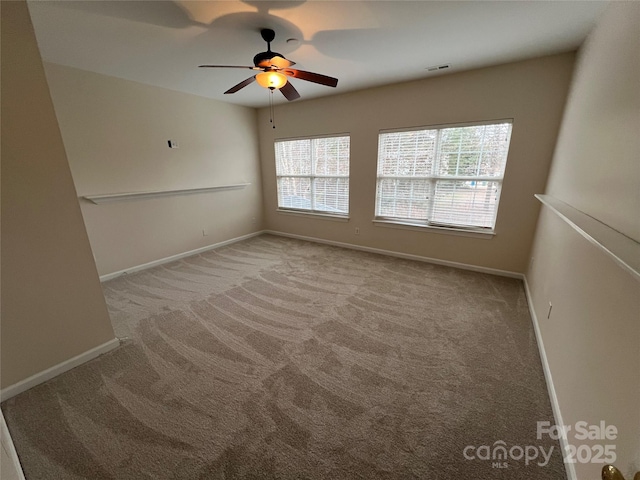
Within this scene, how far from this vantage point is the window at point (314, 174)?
4348mm

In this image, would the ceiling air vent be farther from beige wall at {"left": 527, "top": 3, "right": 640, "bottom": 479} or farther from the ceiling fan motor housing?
the ceiling fan motor housing

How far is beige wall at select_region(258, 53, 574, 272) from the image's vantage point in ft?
9.04

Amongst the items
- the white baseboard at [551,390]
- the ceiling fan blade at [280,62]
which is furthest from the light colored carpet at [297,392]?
the ceiling fan blade at [280,62]

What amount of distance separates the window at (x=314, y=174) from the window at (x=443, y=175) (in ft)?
2.27

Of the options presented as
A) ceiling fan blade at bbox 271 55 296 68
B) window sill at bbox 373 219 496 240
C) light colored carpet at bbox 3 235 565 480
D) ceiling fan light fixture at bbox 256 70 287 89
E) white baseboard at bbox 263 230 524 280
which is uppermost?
ceiling fan blade at bbox 271 55 296 68

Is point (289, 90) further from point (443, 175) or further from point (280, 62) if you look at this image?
point (443, 175)

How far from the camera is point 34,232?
65.1 inches

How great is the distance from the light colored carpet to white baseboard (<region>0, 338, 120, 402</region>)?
0.21ft

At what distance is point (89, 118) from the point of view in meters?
3.05

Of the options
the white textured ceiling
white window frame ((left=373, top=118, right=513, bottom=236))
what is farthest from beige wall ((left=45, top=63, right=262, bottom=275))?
white window frame ((left=373, top=118, right=513, bottom=236))

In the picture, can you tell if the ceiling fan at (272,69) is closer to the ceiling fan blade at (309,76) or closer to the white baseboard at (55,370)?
the ceiling fan blade at (309,76)

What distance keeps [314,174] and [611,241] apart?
161 inches

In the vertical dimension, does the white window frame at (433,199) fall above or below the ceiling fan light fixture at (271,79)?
below

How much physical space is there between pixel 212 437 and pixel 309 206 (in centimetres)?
394
